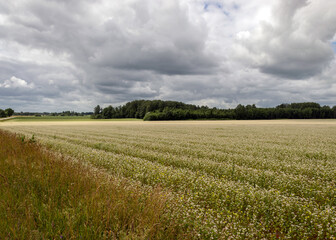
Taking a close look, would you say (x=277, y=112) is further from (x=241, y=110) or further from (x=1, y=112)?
(x=1, y=112)

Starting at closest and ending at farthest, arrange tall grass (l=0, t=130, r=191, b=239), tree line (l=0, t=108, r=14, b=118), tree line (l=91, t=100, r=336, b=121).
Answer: tall grass (l=0, t=130, r=191, b=239), tree line (l=91, t=100, r=336, b=121), tree line (l=0, t=108, r=14, b=118)

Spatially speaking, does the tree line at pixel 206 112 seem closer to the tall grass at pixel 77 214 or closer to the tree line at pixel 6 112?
the tree line at pixel 6 112

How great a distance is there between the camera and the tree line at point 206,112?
103m

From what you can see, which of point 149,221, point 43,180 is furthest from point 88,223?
point 43,180

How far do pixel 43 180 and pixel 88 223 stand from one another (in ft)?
8.90

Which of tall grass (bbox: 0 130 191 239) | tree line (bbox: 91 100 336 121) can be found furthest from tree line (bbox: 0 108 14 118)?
tall grass (bbox: 0 130 191 239)

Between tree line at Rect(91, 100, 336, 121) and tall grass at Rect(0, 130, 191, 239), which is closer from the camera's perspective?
tall grass at Rect(0, 130, 191, 239)

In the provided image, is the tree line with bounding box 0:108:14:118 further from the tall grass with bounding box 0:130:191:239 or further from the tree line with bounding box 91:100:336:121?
the tall grass with bounding box 0:130:191:239

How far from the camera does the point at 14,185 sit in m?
5.15

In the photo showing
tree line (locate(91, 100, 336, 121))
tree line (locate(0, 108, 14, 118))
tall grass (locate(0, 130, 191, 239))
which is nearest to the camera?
tall grass (locate(0, 130, 191, 239))

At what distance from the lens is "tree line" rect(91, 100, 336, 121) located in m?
103

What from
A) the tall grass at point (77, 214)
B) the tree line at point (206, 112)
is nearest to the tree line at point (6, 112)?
the tree line at point (206, 112)

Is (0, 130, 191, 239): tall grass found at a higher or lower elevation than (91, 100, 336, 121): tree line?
lower

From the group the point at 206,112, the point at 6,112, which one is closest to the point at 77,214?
the point at 206,112
